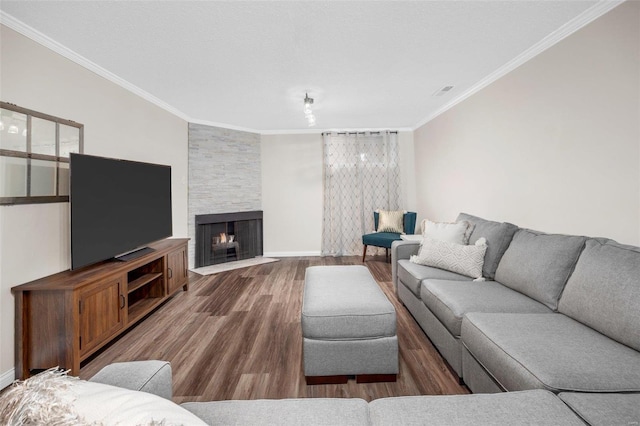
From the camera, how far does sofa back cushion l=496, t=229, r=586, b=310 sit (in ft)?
5.94

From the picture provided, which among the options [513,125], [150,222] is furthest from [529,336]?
[150,222]

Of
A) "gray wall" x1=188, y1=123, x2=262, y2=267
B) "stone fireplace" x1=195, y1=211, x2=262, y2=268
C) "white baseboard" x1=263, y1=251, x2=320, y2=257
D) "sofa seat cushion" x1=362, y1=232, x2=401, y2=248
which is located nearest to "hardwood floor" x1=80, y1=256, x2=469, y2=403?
"sofa seat cushion" x1=362, y1=232, x2=401, y2=248

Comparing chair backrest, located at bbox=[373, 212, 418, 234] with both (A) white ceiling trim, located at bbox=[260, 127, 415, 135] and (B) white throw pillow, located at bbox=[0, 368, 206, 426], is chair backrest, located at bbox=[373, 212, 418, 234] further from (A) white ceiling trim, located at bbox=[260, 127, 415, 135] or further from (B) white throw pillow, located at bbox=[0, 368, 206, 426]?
(B) white throw pillow, located at bbox=[0, 368, 206, 426]

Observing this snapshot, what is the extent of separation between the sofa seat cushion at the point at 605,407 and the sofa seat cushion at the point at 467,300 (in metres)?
0.76

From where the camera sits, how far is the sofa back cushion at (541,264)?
1810 mm

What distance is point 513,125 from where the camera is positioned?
9.24 ft

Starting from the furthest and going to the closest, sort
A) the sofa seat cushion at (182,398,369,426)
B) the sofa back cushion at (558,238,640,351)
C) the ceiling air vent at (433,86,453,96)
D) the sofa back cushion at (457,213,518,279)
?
Result: 1. the ceiling air vent at (433,86,453,96)
2. the sofa back cushion at (457,213,518,279)
3. the sofa back cushion at (558,238,640,351)
4. the sofa seat cushion at (182,398,369,426)

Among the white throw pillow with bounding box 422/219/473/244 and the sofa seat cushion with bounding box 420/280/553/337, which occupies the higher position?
the white throw pillow with bounding box 422/219/473/244

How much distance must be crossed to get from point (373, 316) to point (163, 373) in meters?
1.23

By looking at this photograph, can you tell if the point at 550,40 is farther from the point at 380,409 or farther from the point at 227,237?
the point at 227,237

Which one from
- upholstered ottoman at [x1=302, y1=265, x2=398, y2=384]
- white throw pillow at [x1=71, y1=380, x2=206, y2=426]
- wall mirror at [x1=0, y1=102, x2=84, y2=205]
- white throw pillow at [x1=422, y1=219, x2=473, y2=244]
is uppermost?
wall mirror at [x1=0, y1=102, x2=84, y2=205]

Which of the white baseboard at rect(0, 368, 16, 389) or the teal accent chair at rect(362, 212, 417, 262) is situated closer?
the white baseboard at rect(0, 368, 16, 389)

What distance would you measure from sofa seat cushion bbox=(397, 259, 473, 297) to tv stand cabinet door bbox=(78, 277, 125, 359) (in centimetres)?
261

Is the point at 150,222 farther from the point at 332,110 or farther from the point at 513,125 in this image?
the point at 513,125
